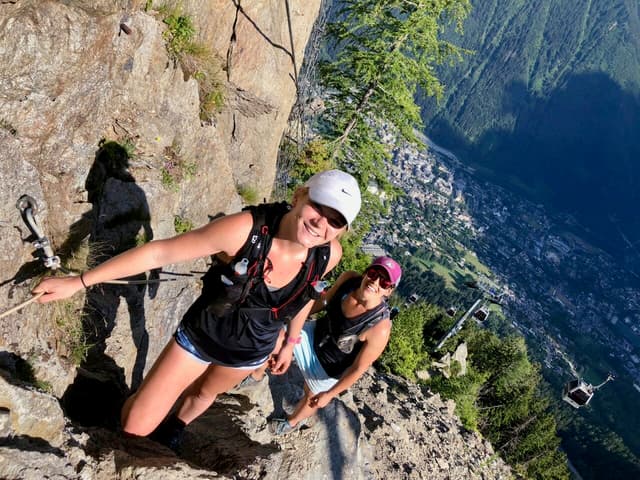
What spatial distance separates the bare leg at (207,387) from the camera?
342cm

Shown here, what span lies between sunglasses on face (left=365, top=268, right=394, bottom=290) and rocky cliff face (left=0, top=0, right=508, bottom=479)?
1.97 metres

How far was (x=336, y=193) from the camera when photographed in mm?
A: 2619

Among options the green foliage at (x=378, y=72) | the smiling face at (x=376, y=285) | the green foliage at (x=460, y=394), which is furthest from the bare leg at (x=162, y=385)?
the green foliage at (x=460, y=394)

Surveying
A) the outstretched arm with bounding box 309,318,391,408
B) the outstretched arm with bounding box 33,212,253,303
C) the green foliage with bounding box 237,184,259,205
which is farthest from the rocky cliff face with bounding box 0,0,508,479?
the green foliage with bounding box 237,184,259,205

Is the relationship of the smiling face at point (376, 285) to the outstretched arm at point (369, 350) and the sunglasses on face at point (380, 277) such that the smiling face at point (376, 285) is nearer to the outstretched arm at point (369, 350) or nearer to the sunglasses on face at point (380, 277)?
the sunglasses on face at point (380, 277)

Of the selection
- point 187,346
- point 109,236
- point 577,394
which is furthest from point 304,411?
point 577,394

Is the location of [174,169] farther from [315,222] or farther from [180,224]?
[315,222]

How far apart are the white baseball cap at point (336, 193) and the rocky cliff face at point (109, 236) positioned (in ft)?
7.06

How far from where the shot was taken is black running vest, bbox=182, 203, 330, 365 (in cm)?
287

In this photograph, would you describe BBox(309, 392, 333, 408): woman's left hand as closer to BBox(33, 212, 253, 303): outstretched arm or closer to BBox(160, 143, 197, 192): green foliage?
BBox(33, 212, 253, 303): outstretched arm

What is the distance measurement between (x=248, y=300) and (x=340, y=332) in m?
1.69

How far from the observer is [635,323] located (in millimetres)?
179000

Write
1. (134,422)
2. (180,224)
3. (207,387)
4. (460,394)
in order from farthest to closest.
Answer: (460,394)
(180,224)
(207,387)
(134,422)

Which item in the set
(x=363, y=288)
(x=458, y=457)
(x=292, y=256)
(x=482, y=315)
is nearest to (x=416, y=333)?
(x=482, y=315)
